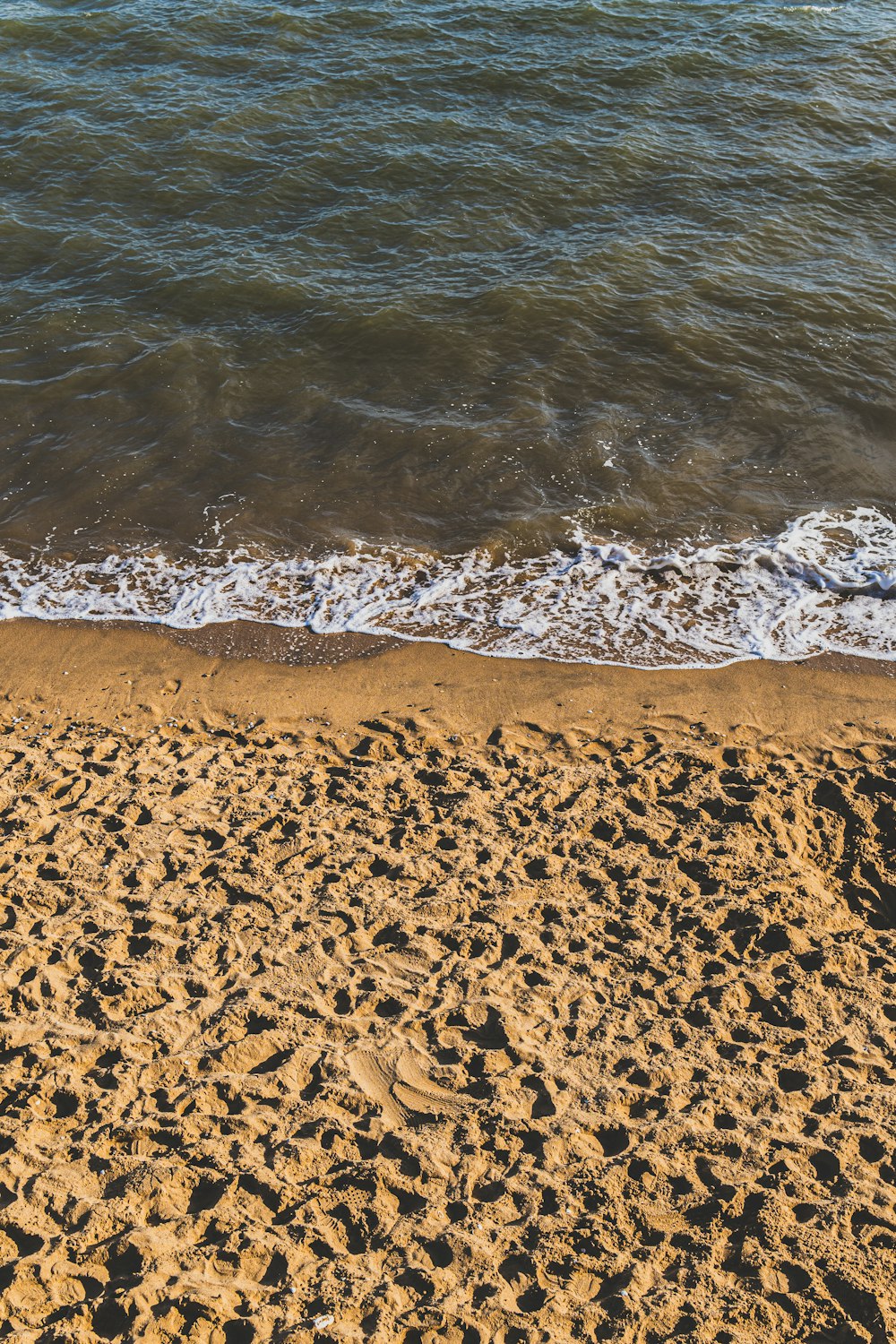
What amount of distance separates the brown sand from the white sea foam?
0.80 meters

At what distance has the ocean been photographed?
989 centimetres

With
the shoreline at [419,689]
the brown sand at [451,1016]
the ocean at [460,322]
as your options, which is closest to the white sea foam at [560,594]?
the ocean at [460,322]

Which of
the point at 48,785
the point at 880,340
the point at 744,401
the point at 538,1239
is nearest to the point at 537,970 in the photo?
the point at 538,1239

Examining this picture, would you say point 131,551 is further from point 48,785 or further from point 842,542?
point 842,542

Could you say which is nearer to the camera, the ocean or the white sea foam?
the white sea foam

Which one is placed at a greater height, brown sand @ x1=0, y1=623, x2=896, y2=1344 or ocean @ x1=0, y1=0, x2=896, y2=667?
ocean @ x1=0, y1=0, x2=896, y2=667

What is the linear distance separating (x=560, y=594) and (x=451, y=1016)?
487 cm

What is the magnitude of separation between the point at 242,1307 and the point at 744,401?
409 inches

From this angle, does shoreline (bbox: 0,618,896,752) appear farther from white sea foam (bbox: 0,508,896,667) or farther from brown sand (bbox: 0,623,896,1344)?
white sea foam (bbox: 0,508,896,667)

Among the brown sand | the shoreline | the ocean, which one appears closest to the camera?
the brown sand

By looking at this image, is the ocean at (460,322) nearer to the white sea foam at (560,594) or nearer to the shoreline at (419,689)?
the white sea foam at (560,594)

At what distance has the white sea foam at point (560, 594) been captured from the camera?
30.1 feet

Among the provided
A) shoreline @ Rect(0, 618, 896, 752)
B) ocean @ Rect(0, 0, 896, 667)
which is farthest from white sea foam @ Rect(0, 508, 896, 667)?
shoreline @ Rect(0, 618, 896, 752)

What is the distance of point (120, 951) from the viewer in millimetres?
6086
